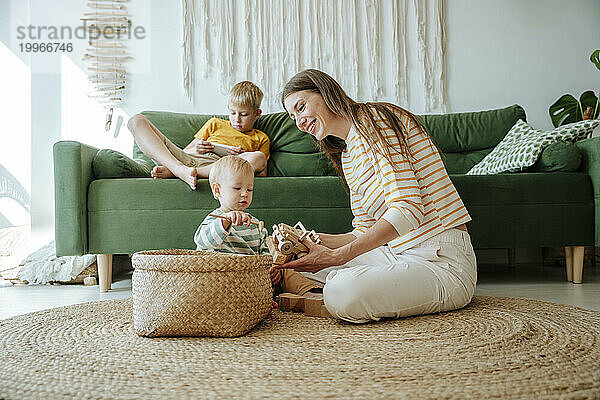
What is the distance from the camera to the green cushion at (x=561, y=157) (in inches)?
98.0

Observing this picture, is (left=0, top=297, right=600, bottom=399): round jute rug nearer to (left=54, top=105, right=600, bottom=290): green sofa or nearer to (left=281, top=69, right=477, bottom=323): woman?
(left=281, top=69, right=477, bottom=323): woman

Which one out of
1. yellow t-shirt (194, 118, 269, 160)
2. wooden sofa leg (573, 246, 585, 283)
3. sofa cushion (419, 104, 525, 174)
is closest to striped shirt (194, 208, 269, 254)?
yellow t-shirt (194, 118, 269, 160)

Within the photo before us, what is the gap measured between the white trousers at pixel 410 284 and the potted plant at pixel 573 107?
209 centimetres

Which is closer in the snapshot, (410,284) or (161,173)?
(410,284)

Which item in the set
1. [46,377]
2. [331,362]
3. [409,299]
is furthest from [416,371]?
[46,377]

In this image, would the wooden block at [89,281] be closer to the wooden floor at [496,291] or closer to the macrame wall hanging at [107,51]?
the wooden floor at [496,291]

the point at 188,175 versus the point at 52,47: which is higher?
the point at 52,47

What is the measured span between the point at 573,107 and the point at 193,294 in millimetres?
2823

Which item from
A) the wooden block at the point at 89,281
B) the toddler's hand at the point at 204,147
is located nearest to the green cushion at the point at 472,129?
the toddler's hand at the point at 204,147

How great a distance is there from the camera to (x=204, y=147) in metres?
2.77

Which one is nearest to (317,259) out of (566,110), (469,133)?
(469,133)

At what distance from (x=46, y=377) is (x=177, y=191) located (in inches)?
57.2

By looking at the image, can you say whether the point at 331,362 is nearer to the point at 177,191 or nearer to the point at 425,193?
the point at 425,193

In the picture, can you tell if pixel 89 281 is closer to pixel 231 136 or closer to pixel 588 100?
pixel 231 136
